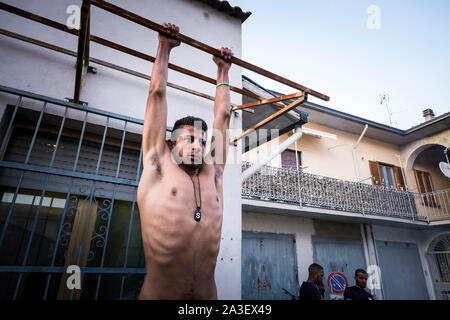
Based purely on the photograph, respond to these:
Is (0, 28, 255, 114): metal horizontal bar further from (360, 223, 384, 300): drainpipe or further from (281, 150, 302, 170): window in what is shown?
(360, 223, 384, 300): drainpipe

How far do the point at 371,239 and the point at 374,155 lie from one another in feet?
14.5

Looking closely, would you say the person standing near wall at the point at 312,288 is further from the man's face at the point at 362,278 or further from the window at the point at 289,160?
the window at the point at 289,160

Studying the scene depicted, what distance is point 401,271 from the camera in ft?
36.8

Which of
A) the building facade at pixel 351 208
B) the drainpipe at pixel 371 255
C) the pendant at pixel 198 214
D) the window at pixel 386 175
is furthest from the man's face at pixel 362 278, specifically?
the window at pixel 386 175

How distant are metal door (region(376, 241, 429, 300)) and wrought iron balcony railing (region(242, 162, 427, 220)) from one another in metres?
1.67

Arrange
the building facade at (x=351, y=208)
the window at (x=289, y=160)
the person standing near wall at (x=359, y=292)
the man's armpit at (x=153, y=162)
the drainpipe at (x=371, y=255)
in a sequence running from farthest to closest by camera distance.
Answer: the window at (x=289, y=160), the drainpipe at (x=371, y=255), the building facade at (x=351, y=208), the person standing near wall at (x=359, y=292), the man's armpit at (x=153, y=162)

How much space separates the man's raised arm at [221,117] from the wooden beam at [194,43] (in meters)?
0.08

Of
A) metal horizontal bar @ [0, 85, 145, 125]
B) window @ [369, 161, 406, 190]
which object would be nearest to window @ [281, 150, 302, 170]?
window @ [369, 161, 406, 190]

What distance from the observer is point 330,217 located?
10.4m

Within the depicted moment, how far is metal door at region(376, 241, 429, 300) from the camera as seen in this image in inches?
424

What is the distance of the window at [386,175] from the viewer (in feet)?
40.6

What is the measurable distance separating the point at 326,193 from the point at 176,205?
9723 mm
